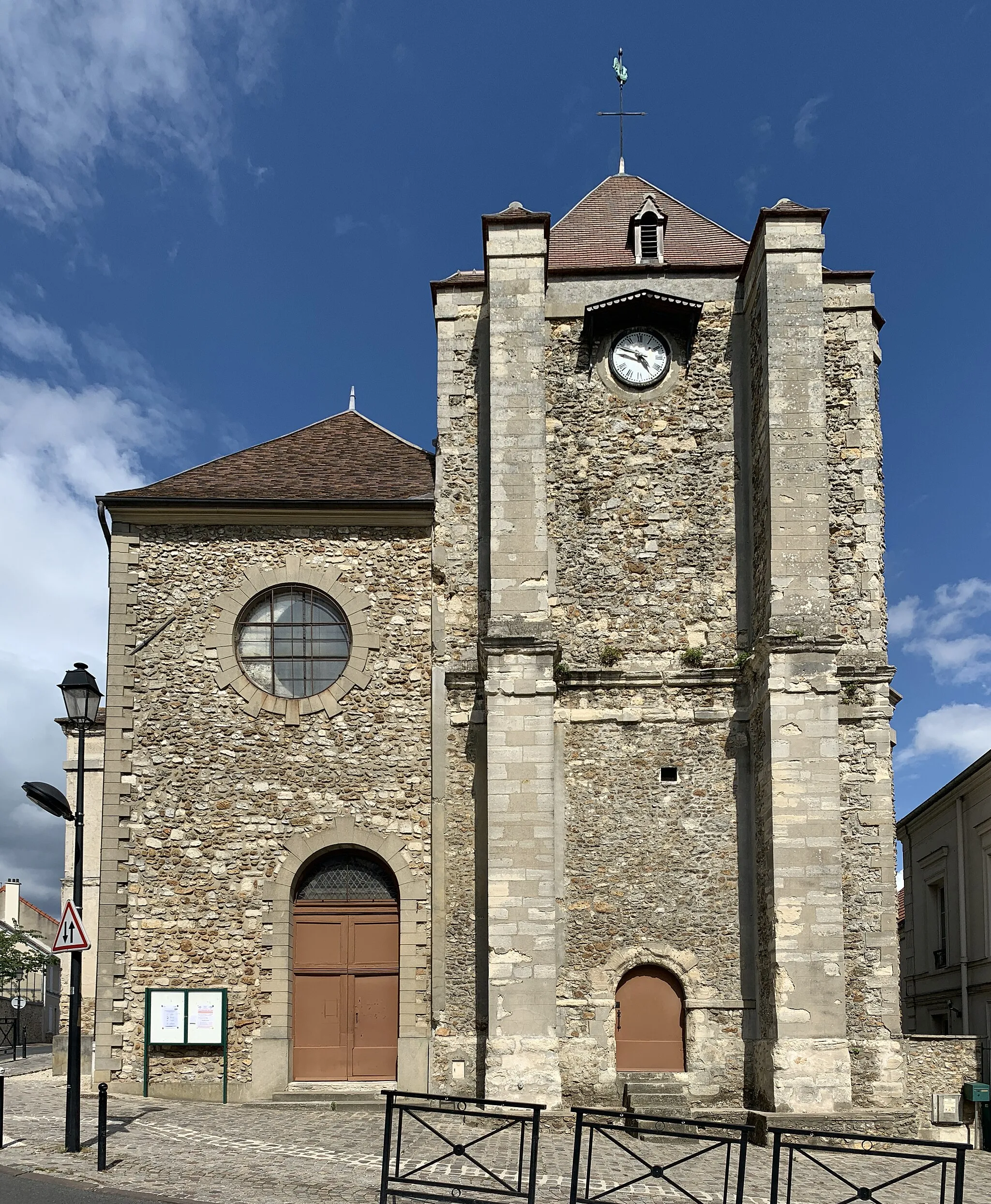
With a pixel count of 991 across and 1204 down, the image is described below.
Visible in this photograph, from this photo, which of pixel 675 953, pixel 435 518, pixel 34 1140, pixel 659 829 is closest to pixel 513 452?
pixel 435 518

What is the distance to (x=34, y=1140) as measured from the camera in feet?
36.9

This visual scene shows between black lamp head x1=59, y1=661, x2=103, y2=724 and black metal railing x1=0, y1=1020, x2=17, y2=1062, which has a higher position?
black lamp head x1=59, y1=661, x2=103, y2=724

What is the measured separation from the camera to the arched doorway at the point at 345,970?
15.3m

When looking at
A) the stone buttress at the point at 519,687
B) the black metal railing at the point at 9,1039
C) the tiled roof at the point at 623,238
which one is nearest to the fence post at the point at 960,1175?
the stone buttress at the point at 519,687

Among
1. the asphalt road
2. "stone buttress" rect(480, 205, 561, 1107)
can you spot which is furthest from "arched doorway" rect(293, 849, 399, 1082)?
the asphalt road

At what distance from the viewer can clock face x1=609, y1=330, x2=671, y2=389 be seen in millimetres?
16594

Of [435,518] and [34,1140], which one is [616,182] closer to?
[435,518]

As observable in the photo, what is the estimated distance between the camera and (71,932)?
1101 centimetres

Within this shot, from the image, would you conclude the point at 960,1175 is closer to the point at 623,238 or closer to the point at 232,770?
the point at 232,770

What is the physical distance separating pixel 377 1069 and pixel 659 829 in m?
4.55

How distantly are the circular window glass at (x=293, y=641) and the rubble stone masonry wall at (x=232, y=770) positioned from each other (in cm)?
39

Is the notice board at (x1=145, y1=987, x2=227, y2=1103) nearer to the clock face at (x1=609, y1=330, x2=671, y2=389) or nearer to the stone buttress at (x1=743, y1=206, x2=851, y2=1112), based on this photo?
the stone buttress at (x1=743, y1=206, x2=851, y2=1112)

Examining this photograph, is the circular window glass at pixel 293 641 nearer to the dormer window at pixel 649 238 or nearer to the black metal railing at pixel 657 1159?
the black metal railing at pixel 657 1159

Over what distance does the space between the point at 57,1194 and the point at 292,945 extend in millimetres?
6576
